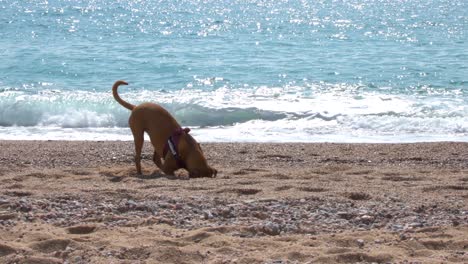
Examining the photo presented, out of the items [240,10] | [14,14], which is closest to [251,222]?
[14,14]

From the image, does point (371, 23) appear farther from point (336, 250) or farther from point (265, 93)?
point (336, 250)

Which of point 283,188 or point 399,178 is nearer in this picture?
point 283,188

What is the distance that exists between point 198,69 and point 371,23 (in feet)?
41.4

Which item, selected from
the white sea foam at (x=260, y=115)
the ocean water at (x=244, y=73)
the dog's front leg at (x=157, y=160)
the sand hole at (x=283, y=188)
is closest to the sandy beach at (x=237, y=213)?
the sand hole at (x=283, y=188)

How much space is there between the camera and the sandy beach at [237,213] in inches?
195

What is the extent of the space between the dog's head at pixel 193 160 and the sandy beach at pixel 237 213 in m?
0.16

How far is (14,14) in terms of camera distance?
108 feet

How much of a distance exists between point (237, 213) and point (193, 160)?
2.08 m

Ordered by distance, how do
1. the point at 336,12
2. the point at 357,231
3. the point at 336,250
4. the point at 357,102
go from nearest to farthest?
the point at 336,250
the point at 357,231
the point at 357,102
the point at 336,12

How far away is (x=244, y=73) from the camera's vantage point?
18.5 m

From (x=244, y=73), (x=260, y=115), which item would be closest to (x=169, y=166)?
(x=260, y=115)

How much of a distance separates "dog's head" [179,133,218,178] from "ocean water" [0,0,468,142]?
3674mm

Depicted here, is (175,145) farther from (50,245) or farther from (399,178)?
(50,245)

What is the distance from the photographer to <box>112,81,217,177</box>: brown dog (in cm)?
798
